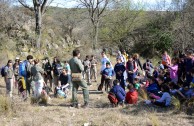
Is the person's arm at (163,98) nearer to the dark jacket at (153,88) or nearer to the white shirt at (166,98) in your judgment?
the white shirt at (166,98)

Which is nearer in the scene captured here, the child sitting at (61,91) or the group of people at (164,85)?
the group of people at (164,85)

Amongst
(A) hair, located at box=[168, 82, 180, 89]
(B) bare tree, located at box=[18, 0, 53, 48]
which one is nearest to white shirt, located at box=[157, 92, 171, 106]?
(A) hair, located at box=[168, 82, 180, 89]

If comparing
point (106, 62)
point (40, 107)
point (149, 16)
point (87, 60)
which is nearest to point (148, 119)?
point (40, 107)

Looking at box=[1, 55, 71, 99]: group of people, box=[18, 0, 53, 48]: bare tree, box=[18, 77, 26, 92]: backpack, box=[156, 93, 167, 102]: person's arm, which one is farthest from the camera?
box=[18, 0, 53, 48]: bare tree

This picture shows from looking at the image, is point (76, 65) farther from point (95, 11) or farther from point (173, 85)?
point (95, 11)

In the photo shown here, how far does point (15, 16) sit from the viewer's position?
23.8 m

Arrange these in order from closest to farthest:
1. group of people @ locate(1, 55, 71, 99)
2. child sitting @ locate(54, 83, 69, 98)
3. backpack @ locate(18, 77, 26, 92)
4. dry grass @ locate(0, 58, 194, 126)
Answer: dry grass @ locate(0, 58, 194, 126)
group of people @ locate(1, 55, 71, 99)
backpack @ locate(18, 77, 26, 92)
child sitting @ locate(54, 83, 69, 98)

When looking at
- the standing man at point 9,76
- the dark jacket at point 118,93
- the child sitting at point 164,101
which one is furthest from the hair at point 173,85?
the standing man at point 9,76

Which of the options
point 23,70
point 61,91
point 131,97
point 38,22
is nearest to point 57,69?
point 61,91

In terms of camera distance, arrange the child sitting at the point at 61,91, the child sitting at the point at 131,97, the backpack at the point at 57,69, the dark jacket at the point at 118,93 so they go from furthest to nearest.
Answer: the backpack at the point at 57,69, the child sitting at the point at 61,91, the child sitting at the point at 131,97, the dark jacket at the point at 118,93

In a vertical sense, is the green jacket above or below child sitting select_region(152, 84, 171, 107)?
above

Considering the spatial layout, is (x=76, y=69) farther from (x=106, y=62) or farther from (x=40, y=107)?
(x=106, y=62)

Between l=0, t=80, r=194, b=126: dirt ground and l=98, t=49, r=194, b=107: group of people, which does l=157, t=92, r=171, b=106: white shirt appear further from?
l=0, t=80, r=194, b=126: dirt ground

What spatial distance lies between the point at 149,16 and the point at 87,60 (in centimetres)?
1790
